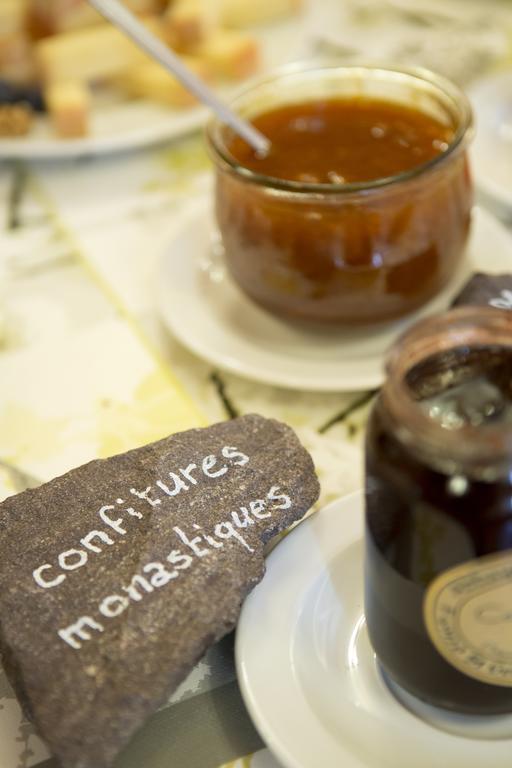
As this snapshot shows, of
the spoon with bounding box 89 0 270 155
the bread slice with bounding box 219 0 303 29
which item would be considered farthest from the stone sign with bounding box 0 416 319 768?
the bread slice with bounding box 219 0 303 29

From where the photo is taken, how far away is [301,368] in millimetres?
982

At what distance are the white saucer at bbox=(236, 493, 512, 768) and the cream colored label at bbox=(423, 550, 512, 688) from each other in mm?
74

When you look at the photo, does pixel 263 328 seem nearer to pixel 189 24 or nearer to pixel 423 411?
pixel 423 411

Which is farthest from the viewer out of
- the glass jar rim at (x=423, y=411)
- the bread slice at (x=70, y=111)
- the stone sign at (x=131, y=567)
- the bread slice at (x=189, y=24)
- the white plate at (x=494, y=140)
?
the bread slice at (x=189, y=24)

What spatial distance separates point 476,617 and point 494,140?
902 mm

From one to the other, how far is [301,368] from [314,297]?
0.25 feet

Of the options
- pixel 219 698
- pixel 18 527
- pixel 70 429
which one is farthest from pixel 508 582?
pixel 70 429

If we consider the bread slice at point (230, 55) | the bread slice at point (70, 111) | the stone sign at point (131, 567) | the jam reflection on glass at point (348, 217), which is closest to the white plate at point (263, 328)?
the jam reflection on glass at point (348, 217)

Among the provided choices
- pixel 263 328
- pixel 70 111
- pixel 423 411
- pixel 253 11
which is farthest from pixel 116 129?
pixel 423 411

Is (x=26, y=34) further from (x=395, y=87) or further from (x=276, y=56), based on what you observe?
(x=395, y=87)

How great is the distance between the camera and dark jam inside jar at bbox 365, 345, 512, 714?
0.54m

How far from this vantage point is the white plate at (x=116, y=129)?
138 centimetres

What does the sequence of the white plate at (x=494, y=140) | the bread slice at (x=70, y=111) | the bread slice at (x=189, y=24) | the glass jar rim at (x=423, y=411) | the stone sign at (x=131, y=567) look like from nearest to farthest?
the glass jar rim at (x=423, y=411) → the stone sign at (x=131, y=567) → the white plate at (x=494, y=140) → the bread slice at (x=70, y=111) → the bread slice at (x=189, y=24)

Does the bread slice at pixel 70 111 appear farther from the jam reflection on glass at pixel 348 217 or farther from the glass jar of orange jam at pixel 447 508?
the glass jar of orange jam at pixel 447 508
